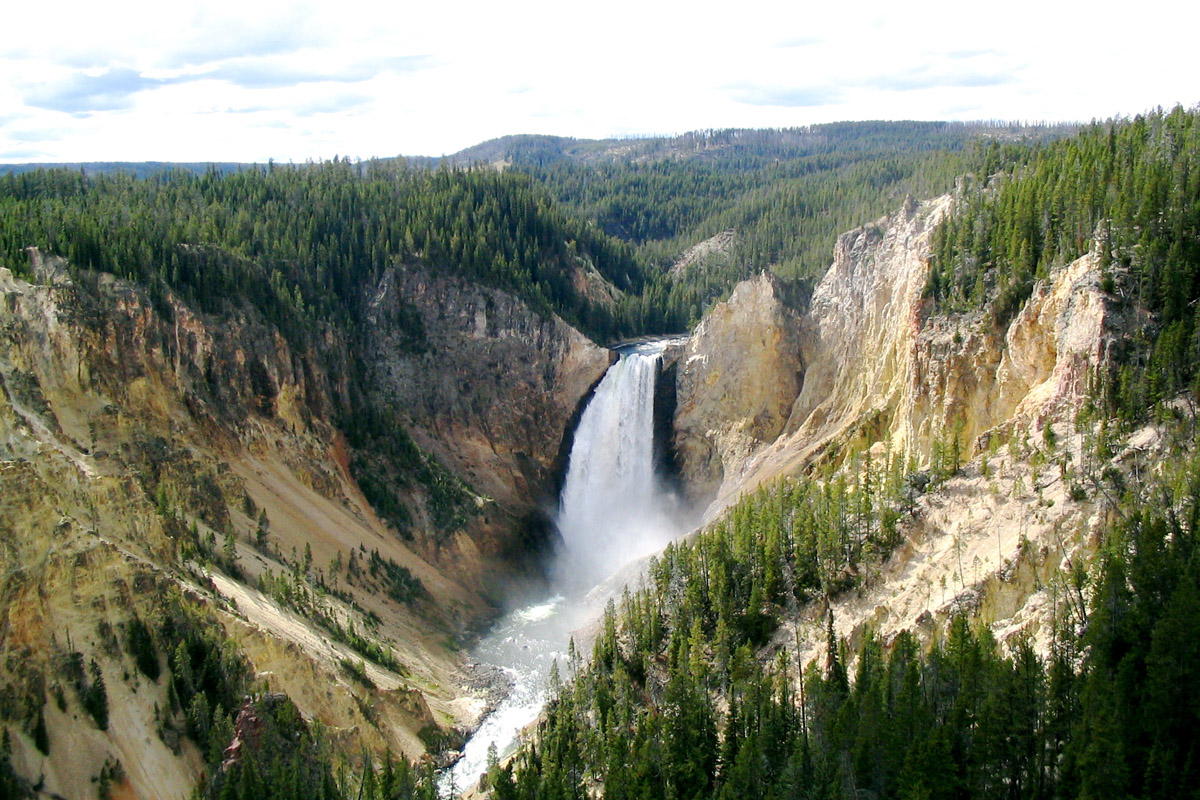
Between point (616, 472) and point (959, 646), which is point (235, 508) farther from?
point (959, 646)

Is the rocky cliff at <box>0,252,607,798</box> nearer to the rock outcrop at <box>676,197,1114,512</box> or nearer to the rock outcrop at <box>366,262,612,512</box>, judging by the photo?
the rock outcrop at <box>366,262,612,512</box>

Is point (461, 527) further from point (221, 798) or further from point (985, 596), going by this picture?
point (985, 596)

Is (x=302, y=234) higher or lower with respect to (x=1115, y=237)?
higher

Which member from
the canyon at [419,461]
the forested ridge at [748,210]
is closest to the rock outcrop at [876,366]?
the canyon at [419,461]

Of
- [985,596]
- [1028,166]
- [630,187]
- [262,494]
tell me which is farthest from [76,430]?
[630,187]

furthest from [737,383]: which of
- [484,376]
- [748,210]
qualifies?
[748,210]

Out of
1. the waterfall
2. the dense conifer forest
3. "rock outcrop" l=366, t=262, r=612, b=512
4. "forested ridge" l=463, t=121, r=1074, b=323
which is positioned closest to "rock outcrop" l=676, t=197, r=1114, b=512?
the dense conifer forest

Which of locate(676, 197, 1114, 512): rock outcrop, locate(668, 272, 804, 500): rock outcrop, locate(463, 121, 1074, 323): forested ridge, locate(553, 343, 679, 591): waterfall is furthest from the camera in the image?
locate(463, 121, 1074, 323): forested ridge

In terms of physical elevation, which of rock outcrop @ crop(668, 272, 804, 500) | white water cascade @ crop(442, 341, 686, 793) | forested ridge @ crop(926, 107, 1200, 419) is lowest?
white water cascade @ crop(442, 341, 686, 793)
